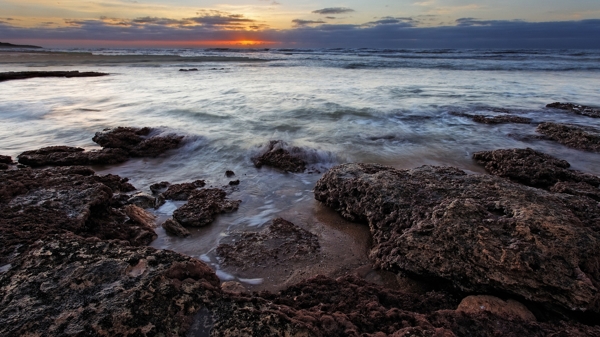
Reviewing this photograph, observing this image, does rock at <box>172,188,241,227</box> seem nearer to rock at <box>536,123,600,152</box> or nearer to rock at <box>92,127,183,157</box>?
rock at <box>92,127,183,157</box>

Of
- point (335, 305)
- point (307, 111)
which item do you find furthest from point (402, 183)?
point (307, 111)

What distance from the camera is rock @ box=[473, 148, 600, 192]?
4.53m

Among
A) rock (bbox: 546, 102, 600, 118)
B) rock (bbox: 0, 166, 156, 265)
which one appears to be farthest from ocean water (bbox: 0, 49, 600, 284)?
rock (bbox: 546, 102, 600, 118)

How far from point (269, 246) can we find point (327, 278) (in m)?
1.02

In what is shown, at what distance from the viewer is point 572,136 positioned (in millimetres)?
6832

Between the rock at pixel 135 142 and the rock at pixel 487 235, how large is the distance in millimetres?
4299

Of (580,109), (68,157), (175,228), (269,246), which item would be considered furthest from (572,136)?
(68,157)

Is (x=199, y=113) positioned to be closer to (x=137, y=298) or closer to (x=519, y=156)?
(x=519, y=156)

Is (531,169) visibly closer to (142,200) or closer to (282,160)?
(282,160)

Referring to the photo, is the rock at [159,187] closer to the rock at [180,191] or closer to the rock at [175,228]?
the rock at [180,191]

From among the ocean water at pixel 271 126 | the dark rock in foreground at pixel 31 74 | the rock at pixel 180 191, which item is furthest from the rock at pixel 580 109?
the dark rock in foreground at pixel 31 74

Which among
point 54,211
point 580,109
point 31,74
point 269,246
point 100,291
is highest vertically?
point 31,74

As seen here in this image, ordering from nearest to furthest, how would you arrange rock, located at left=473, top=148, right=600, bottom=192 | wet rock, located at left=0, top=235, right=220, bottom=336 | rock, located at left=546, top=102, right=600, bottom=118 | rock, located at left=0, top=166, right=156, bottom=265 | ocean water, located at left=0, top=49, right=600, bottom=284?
wet rock, located at left=0, top=235, right=220, bottom=336, rock, located at left=0, top=166, right=156, bottom=265, rock, located at left=473, top=148, right=600, bottom=192, ocean water, located at left=0, top=49, right=600, bottom=284, rock, located at left=546, top=102, right=600, bottom=118

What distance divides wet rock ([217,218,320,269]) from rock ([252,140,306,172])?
192cm
